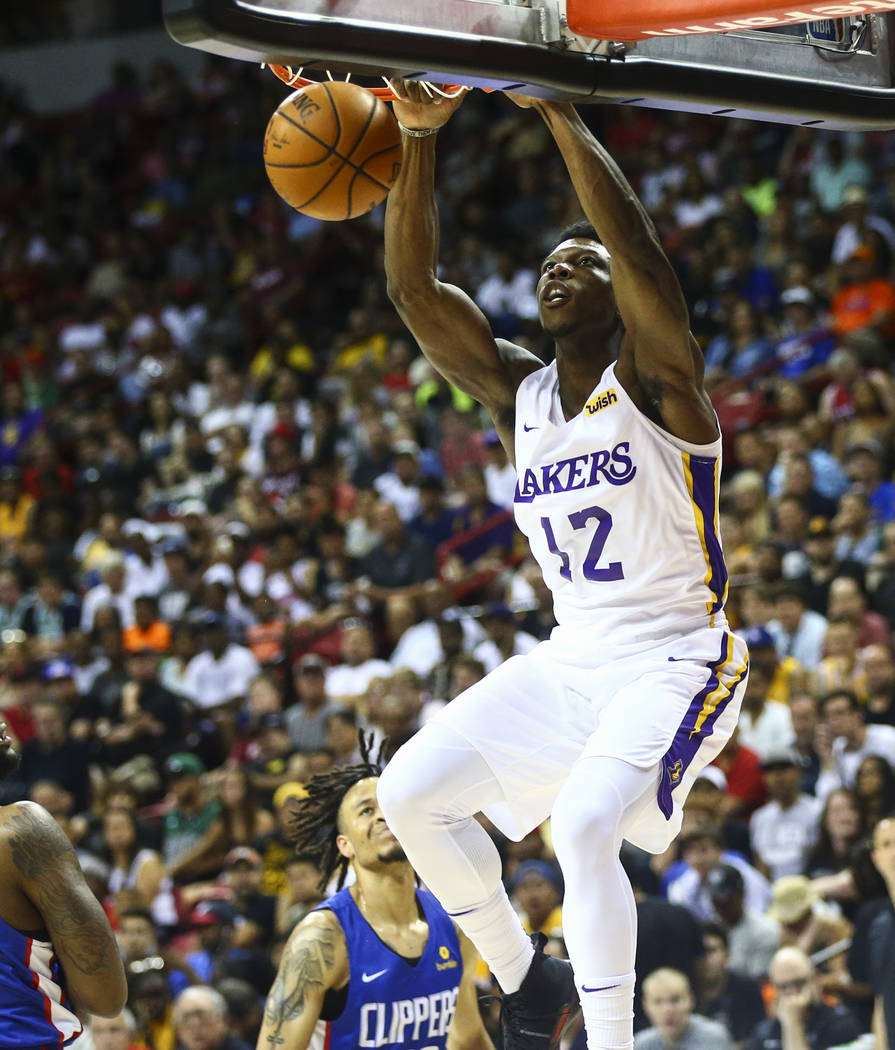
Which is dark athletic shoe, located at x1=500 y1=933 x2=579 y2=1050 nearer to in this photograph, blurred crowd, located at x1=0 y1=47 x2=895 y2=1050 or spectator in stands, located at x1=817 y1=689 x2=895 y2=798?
blurred crowd, located at x1=0 y1=47 x2=895 y2=1050

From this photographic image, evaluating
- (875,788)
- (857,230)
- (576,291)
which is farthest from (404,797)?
(857,230)

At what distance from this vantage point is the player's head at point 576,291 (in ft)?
14.6

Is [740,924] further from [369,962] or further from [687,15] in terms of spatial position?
[687,15]

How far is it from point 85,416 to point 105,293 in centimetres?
232

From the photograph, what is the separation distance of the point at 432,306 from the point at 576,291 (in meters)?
0.48

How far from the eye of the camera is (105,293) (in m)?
17.5

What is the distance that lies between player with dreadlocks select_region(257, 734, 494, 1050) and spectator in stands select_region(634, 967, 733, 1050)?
3.87ft

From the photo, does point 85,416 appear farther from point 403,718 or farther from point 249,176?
point 403,718

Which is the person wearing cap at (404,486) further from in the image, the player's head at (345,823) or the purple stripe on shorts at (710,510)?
the purple stripe on shorts at (710,510)

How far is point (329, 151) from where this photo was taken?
14.4 feet

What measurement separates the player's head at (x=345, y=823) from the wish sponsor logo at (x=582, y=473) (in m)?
1.33

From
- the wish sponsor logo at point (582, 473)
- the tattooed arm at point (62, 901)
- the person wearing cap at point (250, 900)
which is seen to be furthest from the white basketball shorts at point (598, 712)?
the person wearing cap at point (250, 900)

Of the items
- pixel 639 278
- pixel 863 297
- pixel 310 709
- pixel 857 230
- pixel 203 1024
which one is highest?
pixel 857 230

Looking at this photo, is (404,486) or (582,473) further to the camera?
(404,486)
